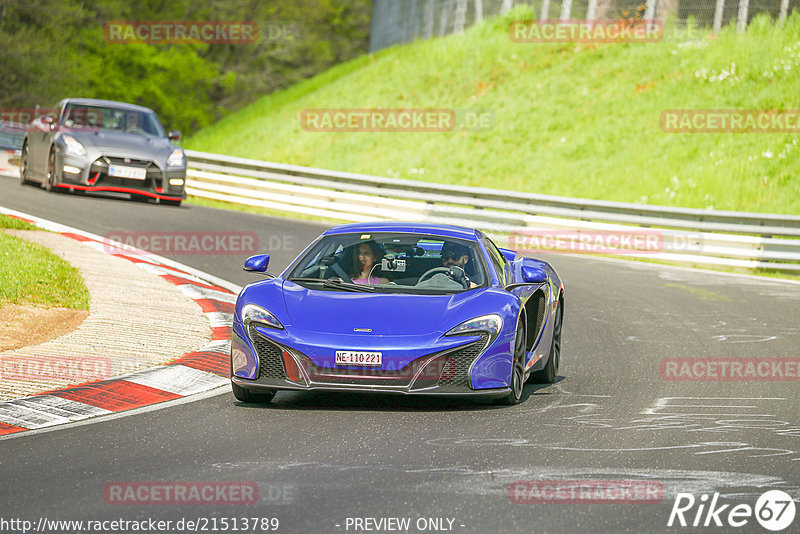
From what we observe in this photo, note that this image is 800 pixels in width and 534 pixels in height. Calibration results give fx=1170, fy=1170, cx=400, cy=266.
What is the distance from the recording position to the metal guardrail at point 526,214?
19.2 meters

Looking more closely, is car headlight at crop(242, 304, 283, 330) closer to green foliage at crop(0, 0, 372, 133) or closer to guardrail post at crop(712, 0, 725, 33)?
guardrail post at crop(712, 0, 725, 33)

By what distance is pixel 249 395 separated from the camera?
300 inches

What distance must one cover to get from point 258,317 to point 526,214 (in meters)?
14.6

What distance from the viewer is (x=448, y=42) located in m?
39.1

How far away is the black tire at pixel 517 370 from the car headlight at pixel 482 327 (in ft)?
0.66

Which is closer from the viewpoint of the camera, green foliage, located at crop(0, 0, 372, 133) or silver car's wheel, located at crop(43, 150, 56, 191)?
silver car's wheel, located at crop(43, 150, 56, 191)

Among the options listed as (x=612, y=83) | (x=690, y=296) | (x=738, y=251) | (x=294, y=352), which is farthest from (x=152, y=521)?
(x=612, y=83)

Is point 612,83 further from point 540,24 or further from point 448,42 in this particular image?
point 448,42

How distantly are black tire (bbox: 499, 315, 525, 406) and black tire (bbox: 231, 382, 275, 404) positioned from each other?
5.05 feet

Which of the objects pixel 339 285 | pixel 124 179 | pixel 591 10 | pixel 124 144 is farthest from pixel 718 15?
pixel 339 285

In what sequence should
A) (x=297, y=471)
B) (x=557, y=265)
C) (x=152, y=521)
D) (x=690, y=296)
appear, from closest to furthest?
(x=152, y=521), (x=297, y=471), (x=690, y=296), (x=557, y=265)

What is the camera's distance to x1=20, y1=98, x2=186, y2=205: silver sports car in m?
19.5

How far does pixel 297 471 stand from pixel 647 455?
1.90 meters

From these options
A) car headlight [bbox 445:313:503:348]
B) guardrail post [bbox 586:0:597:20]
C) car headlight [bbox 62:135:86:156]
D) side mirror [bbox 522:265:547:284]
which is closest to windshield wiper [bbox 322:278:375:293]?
car headlight [bbox 445:313:503:348]
